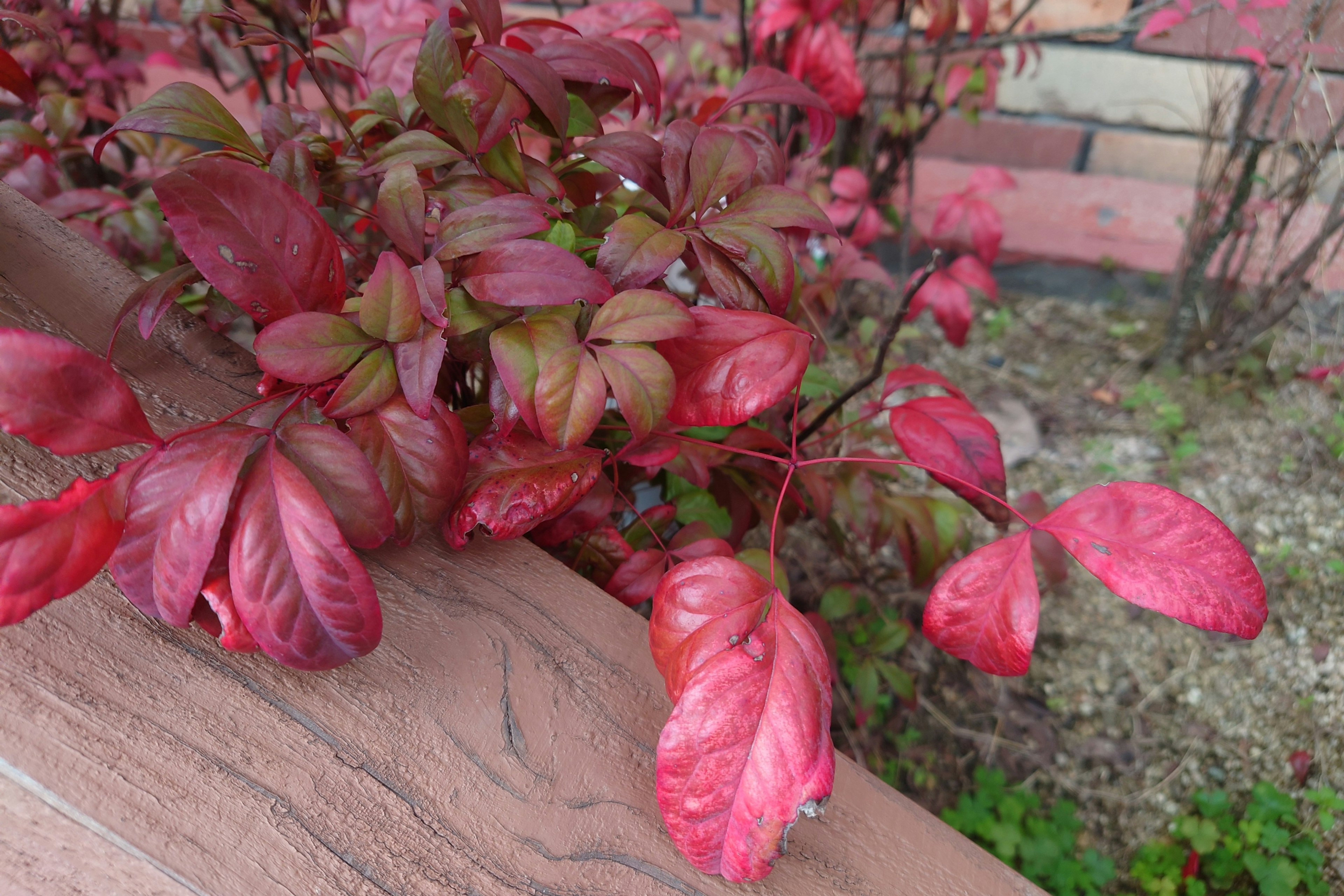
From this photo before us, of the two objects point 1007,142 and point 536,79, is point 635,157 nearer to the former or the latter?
point 536,79

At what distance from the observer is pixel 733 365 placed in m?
0.61

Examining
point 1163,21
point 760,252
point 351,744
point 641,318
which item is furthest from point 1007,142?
point 351,744

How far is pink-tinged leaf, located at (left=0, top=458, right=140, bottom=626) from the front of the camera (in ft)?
1.40

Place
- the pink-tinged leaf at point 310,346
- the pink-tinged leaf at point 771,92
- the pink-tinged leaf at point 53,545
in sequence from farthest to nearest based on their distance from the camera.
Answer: the pink-tinged leaf at point 771,92 < the pink-tinged leaf at point 310,346 < the pink-tinged leaf at point 53,545

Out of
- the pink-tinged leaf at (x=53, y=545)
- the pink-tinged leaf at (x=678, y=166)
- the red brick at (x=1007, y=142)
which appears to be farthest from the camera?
the red brick at (x=1007, y=142)

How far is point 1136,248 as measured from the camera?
7.53ft

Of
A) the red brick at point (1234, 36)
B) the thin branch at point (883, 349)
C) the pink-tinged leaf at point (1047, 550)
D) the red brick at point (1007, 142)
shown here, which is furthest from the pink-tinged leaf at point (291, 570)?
the red brick at point (1007, 142)

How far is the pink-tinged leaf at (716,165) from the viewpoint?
0.63m

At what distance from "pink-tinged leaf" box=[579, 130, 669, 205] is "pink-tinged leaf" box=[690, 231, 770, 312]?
6cm

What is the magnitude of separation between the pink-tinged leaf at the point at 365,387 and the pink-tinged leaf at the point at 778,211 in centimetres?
28

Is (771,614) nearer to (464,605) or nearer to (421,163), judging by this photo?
(464,605)

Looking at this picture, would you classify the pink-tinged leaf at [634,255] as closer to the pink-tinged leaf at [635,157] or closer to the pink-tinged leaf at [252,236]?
the pink-tinged leaf at [635,157]

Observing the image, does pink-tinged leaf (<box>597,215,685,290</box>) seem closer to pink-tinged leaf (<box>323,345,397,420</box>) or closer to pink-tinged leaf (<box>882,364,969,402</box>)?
pink-tinged leaf (<box>323,345,397,420</box>)

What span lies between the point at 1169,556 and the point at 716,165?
0.45m
